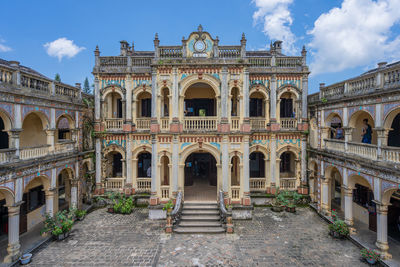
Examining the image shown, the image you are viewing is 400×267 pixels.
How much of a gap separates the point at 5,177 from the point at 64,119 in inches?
302

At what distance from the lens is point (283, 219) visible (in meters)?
13.7

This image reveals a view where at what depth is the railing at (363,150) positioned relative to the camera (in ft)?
33.7

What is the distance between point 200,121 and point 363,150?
9.59m

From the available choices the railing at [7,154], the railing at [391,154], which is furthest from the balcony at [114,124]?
the railing at [391,154]

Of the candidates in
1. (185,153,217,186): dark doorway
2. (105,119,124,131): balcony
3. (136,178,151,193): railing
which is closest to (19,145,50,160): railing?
(105,119,124,131): balcony

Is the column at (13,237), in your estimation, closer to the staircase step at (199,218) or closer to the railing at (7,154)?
the railing at (7,154)

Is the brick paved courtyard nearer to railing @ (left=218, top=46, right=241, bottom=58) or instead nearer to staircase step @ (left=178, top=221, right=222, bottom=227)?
staircase step @ (left=178, top=221, right=222, bottom=227)

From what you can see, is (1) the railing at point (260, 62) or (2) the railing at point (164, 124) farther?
(1) the railing at point (260, 62)

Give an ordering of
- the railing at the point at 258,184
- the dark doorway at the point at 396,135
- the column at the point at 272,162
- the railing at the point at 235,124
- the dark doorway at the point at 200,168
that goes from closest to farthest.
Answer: the dark doorway at the point at 396,135, the railing at the point at 235,124, the column at the point at 272,162, the railing at the point at 258,184, the dark doorway at the point at 200,168

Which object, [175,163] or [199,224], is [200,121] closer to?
[175,163]

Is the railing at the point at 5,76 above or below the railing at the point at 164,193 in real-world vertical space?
above

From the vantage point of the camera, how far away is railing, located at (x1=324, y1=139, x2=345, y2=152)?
1272cm

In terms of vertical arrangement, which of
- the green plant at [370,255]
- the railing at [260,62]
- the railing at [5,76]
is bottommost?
the green plant at [370,255]

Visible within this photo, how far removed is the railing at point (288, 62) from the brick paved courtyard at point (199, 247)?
11681 millimetres
